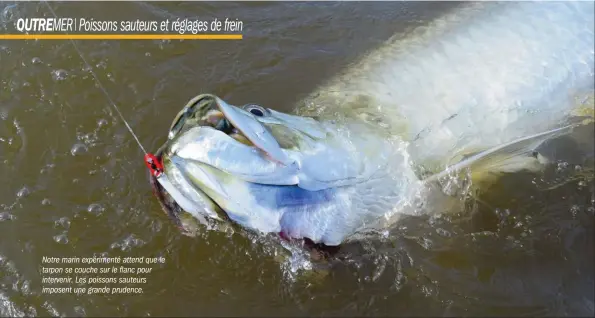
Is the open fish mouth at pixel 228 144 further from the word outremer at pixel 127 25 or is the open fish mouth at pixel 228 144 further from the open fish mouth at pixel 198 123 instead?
the word outremer at pixel 127 25

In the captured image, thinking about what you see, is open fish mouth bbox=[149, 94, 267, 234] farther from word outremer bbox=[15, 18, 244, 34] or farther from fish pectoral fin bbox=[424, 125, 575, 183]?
word outremer bbox=[15, 18, 244, 34]

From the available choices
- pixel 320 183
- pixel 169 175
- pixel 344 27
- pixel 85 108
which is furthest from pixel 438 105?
pixel 85 108

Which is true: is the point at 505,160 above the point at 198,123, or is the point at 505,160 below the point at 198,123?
below

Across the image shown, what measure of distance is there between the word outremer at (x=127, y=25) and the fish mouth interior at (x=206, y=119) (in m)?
1.83

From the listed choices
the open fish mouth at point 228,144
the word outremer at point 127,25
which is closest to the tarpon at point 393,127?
the open fish mouth at point 228,144

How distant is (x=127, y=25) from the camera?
12.6 feet

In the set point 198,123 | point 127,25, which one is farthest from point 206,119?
point 127,25

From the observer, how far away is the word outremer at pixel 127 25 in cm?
376

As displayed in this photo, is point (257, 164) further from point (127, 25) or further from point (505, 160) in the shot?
point (127, 25)

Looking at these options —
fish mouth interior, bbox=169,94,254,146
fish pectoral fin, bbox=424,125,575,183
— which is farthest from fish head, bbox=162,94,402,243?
fish pectoral fin, bbox=424,125,575,183

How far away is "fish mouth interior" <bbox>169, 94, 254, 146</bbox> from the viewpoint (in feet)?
6.78

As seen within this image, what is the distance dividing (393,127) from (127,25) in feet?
7.38

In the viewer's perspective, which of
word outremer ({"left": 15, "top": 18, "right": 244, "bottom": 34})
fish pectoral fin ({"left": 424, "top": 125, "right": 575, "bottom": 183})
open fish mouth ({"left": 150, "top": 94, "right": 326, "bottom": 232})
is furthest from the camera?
word outremer ({"left": 15, "top": 18, "right": 244, "bottom": 34})

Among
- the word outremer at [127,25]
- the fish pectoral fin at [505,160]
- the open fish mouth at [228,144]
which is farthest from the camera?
the word outremer at [127,25]
